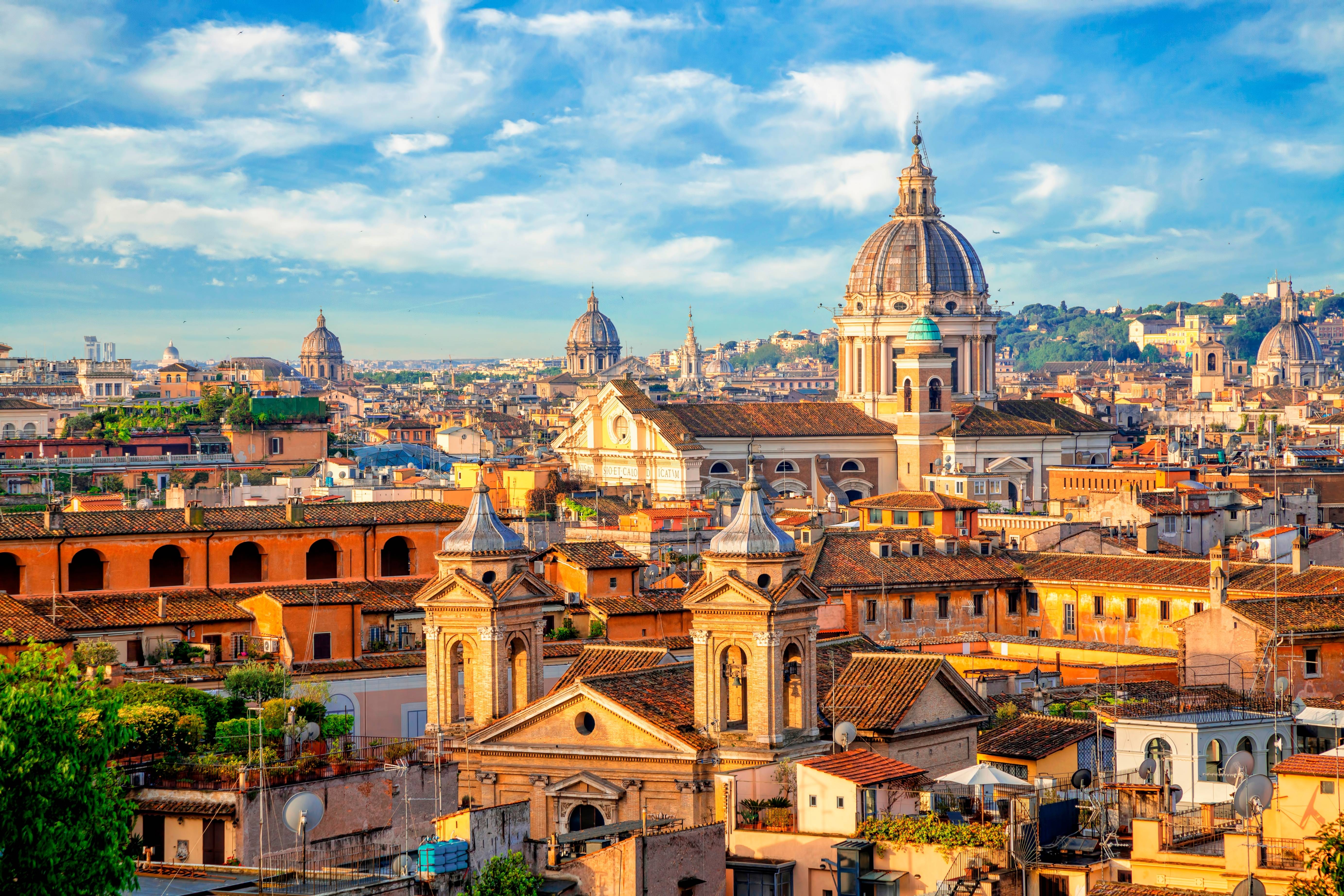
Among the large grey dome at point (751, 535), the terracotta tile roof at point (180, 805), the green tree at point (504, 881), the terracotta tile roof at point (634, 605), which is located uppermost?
the large grey dome at point (751, 535)

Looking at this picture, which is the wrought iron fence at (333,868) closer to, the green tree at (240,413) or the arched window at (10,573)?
the arched window at (10,573)

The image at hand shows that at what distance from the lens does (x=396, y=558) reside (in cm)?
3728

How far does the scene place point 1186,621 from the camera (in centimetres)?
3378

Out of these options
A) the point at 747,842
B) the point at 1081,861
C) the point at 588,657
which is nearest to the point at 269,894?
the point at 747,842

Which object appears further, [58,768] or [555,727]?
[555,727]

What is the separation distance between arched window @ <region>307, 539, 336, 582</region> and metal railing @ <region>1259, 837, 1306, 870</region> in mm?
20622

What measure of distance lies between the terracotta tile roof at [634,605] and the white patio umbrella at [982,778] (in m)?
12.8

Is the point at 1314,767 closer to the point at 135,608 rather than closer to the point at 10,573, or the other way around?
the point at 135,608

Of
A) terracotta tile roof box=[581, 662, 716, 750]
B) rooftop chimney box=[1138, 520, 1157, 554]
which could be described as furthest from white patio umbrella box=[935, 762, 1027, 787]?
rooftop chimney box=[1138, 520, 1157, 554]

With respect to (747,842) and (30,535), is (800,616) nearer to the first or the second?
(747,842)

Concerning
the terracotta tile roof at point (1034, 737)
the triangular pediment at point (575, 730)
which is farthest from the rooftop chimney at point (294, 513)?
the terracotta tile roof at point (1034, 737)

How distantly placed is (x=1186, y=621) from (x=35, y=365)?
12724cm

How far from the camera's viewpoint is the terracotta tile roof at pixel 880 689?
24.9 meters

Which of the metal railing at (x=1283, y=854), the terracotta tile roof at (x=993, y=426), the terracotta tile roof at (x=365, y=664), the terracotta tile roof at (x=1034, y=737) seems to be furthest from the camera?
the terracotta tile roof at (x=993, y=426)
